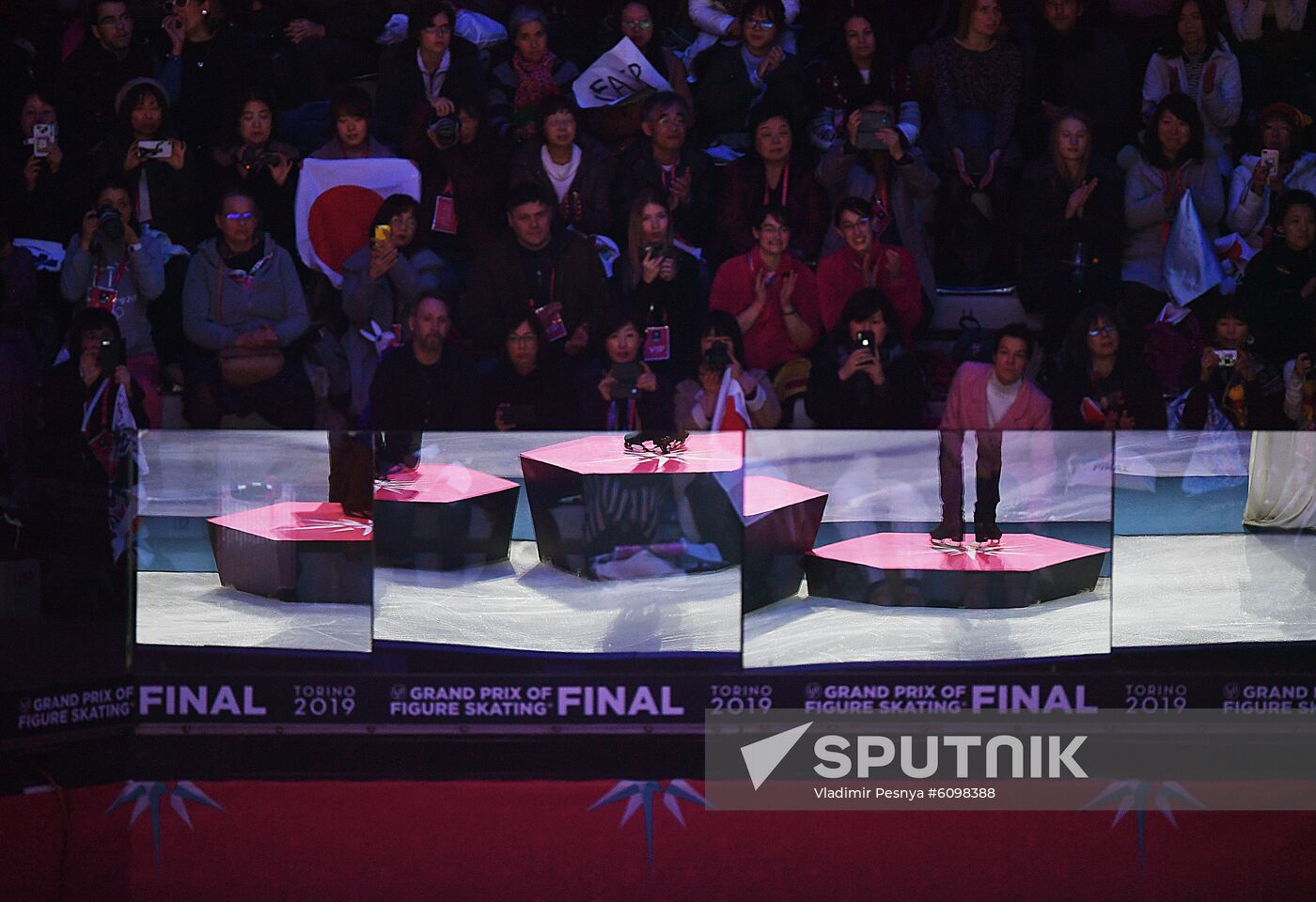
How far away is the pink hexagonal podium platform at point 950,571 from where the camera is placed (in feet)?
12.2

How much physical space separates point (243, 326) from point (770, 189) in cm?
184

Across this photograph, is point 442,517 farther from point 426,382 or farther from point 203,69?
point 203,69

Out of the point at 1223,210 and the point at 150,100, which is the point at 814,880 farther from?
the point at 150,100

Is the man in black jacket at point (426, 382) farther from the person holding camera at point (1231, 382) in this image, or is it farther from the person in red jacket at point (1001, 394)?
the person holding camera at point (1231, 382)

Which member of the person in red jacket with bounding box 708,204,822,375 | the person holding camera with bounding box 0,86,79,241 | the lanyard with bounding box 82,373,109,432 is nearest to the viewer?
→ the lanyard with bounding box 82,373,109,432

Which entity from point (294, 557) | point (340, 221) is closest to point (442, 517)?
point (294, 557)

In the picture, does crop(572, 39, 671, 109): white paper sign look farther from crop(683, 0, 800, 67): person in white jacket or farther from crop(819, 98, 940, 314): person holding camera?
crop(819, 98, 940, 314): person holding camera

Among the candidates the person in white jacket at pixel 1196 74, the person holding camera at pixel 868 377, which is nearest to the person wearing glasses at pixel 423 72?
the person holding camera at pixel 868 377

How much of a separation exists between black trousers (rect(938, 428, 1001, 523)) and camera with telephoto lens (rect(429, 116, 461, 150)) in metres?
1.94

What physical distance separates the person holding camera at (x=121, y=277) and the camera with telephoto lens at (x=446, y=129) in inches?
40.0

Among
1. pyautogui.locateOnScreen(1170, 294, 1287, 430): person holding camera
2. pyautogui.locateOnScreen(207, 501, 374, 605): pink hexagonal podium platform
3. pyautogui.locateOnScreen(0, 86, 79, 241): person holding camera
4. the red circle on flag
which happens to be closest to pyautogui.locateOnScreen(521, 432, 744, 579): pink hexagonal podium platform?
pyautogui.locateOnScreen(207, 501, 374, 605): pink hexagonal podium platform

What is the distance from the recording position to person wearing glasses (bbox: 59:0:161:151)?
4.26m

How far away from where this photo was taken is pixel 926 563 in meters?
3.74

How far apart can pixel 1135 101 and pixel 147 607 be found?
11.9 feet
